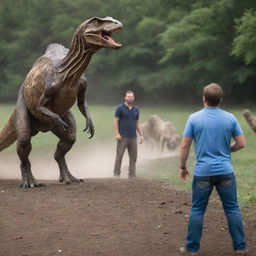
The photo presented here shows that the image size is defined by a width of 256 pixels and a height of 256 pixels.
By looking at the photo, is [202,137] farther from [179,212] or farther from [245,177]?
[245,177]

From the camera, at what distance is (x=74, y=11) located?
→ 5106 centimetres

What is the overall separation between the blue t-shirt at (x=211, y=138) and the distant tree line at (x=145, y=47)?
33.3 metres

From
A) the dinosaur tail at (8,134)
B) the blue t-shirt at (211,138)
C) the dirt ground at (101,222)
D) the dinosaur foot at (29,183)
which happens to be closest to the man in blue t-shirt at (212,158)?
the blue t-shirt at (211,138)

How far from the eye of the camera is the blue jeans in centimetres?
556

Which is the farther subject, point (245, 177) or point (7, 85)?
point (7, 85)

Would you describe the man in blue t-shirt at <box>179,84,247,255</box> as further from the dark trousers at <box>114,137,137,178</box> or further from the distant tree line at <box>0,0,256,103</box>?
the distant tree line at <box>0,0,256,103</box>

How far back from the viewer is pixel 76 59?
8766mm

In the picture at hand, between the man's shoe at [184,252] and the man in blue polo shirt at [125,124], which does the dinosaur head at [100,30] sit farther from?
the man in blue polo shirt at [125,124]

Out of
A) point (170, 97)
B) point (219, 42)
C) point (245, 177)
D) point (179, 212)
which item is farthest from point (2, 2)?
point (179, 212)

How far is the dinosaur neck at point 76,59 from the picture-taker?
28.5ft

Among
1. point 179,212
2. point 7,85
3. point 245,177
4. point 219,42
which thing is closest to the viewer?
point 179,212

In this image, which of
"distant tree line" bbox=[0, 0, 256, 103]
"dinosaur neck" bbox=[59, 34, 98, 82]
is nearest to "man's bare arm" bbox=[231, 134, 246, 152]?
"dinosaur neck" bbox=[59, 34, 98, 82]

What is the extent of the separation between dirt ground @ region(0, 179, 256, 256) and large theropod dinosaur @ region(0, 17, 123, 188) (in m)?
0.85

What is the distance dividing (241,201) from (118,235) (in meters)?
2.79
